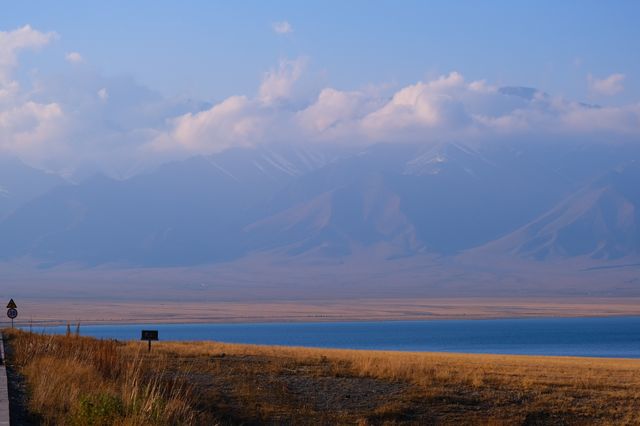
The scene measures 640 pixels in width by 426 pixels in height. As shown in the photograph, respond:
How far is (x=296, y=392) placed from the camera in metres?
22.9

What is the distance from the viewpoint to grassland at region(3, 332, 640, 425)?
16703mm

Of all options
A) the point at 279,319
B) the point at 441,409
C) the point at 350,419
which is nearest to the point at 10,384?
the point at 350,419

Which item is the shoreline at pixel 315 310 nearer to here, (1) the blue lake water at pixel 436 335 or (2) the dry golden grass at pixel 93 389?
(1) the blue lake water at pixel 436 335

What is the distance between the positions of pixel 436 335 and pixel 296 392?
85379 mm

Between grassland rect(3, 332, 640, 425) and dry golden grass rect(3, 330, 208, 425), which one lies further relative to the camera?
grassland rect(3, 332, 640, 425)

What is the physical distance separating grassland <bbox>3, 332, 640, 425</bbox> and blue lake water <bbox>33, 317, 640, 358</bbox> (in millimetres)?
25541

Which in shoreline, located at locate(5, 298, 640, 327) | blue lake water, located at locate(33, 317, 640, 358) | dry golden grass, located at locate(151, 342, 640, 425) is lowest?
dry golden grass, located at locate(151, 342, 640, 425)

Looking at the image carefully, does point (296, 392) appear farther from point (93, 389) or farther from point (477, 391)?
point (93, 389)

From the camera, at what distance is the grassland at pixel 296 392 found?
16.7m

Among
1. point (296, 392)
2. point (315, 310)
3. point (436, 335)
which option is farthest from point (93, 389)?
point (315, 310)

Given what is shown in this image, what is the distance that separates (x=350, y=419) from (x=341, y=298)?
7055 inches

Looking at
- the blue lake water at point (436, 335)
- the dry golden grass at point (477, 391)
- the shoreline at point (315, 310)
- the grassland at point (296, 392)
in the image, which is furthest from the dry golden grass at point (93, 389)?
the shoreline at point (315, 310)

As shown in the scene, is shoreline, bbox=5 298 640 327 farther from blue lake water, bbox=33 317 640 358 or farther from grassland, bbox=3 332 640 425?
grassland, bbox=3 332 640 425

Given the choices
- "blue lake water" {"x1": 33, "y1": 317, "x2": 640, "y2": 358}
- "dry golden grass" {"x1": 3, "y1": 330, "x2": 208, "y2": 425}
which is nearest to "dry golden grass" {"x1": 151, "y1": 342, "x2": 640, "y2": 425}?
"dry golden grass" {"x1": 3, "y1": 330, "x2": 208, "y2": 425}
